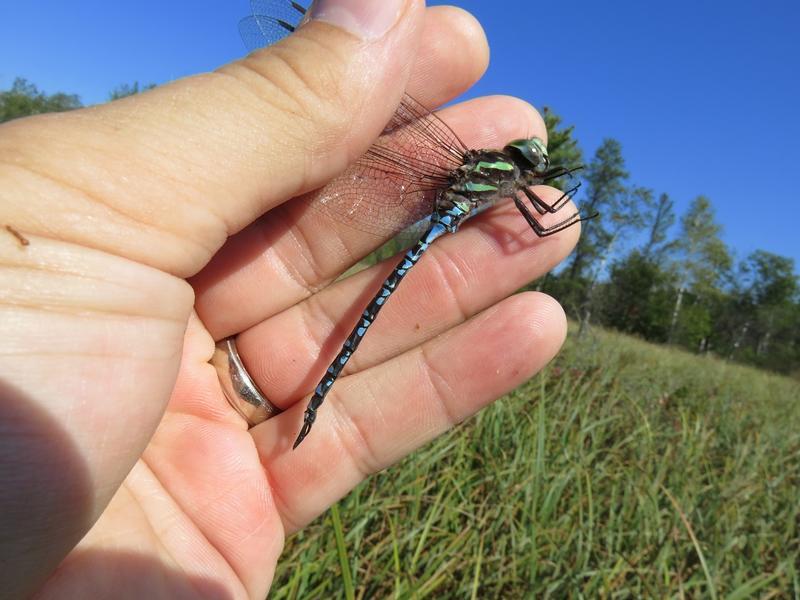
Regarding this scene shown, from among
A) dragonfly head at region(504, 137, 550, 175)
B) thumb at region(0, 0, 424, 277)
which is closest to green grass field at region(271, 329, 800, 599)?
thumb at region(0, 0, 424, 277)

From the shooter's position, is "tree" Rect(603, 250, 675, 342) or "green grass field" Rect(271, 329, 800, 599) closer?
"green grass field" Rect(271, 329, 800, 599)

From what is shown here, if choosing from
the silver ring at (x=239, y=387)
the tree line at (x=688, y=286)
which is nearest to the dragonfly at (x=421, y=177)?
the silver ring at (x=239, y=387)

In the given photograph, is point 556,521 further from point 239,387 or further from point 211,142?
point 211,142

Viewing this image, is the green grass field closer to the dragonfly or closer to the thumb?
the dragonfly

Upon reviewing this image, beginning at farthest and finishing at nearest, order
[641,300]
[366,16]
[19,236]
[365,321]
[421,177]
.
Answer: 1. [641,300]
2. [421,177]
3. [365,321]
4. [366,16]
5. [19,236]

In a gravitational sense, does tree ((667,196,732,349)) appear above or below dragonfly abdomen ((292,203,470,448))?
above

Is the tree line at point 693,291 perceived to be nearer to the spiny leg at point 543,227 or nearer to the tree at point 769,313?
the tree at point 769,313

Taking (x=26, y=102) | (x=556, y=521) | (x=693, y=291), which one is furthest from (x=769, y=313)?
(x=26, y=102)
